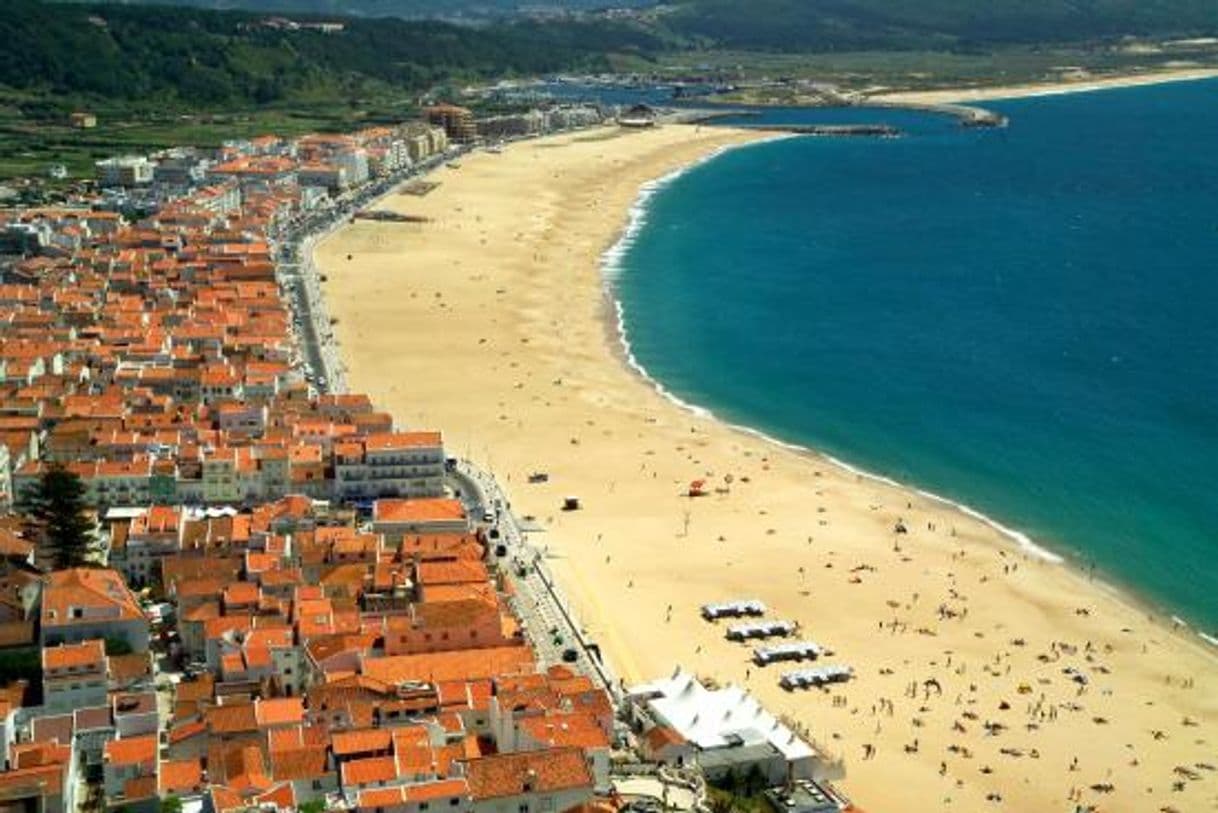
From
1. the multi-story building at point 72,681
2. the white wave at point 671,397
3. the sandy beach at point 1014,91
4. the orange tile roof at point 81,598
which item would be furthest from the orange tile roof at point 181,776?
the sandy beach at point 1014,91

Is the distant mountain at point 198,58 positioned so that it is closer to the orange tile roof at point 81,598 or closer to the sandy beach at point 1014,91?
the sandy beach at point 1014,91

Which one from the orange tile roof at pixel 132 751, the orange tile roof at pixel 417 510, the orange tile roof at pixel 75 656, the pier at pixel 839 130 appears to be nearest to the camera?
the orange tile roof at pixel 132 751

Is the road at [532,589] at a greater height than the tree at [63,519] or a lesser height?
lesser

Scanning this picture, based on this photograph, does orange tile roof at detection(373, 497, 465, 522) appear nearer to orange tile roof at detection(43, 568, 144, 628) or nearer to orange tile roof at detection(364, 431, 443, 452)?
orange tile roof at detection(364, 431, 443, 452)

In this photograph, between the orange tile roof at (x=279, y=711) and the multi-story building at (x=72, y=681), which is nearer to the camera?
the orange tile roof at (x=279, y=711)

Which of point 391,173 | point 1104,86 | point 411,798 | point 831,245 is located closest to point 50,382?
point 411,798

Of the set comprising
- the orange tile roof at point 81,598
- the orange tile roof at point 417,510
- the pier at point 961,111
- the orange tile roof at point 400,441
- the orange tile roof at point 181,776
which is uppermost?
Result: the pier at point 961,111

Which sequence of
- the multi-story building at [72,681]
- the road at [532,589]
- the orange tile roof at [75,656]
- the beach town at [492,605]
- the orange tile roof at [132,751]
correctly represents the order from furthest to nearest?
1. the road at [532,589]
2. the orange tile roof at [75,656]
3. the multi-story building at [72,681]
4. the beach town at [492,605]
5. the orange tile roof at [132,751]
